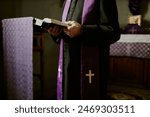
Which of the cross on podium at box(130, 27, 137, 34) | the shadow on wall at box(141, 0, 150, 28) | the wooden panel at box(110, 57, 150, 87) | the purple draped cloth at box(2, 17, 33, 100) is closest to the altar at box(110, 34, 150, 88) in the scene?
the wooden panel at box(110, 57, 150, 87)

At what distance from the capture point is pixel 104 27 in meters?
1.03

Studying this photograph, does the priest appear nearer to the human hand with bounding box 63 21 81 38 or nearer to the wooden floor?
the human hand with bounding box 63 21 81 38

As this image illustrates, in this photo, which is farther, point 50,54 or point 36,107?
point 50,54

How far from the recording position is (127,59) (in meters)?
3.75

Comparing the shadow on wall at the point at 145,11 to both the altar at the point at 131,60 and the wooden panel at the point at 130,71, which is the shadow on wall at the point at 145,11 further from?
the wooden panel at the point at 130,71

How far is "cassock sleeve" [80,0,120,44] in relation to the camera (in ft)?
3.35

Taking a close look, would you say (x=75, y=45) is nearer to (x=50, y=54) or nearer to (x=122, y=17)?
(x=50, y=54)

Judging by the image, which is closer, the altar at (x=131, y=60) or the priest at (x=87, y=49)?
the priest at (x=87, y=49)

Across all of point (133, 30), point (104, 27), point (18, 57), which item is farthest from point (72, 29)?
point (133, 30)

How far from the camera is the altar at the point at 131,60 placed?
351cm

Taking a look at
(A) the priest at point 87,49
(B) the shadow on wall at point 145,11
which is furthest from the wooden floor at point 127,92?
(A) the priest at point 87,49

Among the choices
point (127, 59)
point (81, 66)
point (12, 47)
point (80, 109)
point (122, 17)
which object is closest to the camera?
point (80, 109)

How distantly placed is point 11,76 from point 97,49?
1110 mm

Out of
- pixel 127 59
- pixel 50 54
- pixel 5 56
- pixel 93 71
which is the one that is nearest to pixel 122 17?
pixel 127 59
